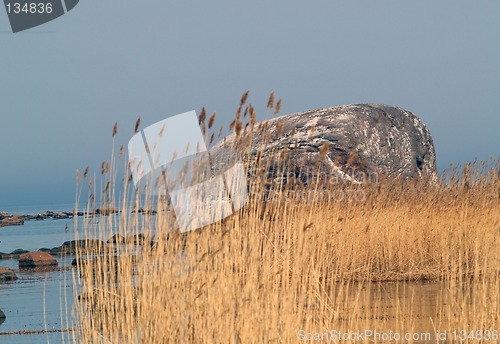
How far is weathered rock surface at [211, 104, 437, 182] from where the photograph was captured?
45.0ft

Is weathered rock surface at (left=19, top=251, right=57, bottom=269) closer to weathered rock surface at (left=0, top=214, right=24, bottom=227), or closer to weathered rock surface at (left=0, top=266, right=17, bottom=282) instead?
weathered rock surface at (left=0, top=266, right=17, bottom=282)

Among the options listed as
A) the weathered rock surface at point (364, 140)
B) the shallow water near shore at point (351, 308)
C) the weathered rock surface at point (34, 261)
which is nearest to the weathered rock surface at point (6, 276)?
the shallow water near shore at point (351, 308)

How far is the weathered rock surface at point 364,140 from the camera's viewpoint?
13.7 metres

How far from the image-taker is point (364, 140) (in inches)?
569

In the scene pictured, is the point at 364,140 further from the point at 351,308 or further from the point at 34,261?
the point at 351,308

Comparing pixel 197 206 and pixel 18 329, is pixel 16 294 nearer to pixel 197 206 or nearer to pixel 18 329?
pixel 18 329

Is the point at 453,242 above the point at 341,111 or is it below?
below

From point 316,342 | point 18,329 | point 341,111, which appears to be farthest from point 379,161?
point 316,342

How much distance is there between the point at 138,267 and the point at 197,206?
525mm

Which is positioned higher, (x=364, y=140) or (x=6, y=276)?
(x=364, y=140)

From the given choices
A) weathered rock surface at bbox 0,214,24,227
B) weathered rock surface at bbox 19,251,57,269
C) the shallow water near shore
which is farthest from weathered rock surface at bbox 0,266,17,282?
weathered rock surface at bbox 0,214,24,227

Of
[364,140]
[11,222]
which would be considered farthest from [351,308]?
[11,222]

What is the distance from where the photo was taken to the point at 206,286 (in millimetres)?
4328

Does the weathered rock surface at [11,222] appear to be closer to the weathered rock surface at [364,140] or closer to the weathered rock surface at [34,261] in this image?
the weathered rock surface at [34,261]
